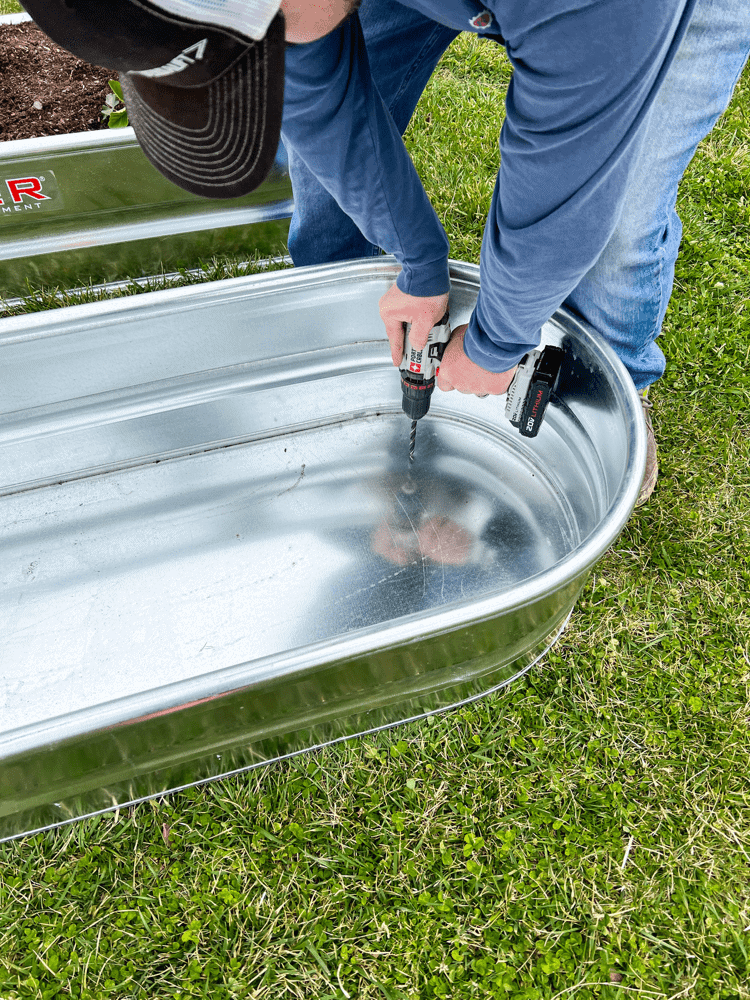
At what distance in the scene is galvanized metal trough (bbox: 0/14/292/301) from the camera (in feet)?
5.43

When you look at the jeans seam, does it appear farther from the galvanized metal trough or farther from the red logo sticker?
the red logo sticker

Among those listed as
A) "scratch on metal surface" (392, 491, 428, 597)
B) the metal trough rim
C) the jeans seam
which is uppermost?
the jeans seam

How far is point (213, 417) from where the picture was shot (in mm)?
1672

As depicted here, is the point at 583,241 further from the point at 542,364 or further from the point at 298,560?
the point at 298,560

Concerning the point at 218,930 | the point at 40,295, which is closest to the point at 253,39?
the point at 218,930

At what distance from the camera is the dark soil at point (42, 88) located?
207 cm

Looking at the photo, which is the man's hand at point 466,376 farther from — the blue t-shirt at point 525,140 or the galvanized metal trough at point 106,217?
the galvanized metal trough at point 106,217

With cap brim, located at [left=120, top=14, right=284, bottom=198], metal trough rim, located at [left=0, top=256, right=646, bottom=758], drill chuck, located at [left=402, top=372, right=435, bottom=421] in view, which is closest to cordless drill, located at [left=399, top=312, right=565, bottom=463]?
drill chuck, located at [left=402, top=372, right=435, bottom=421]

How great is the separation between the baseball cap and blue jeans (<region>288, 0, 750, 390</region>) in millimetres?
318

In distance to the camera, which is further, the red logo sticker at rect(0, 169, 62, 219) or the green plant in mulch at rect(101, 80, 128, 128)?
the green plant in mulch at rect(101, 80, 128, 128)

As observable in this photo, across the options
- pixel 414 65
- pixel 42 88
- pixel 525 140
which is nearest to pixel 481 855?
pixel 525 140

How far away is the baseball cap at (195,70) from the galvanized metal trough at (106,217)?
0.90 meters

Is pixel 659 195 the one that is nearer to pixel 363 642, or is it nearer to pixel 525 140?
pixel 525 140

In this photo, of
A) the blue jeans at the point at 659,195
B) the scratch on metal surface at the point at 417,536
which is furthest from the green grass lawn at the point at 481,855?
the blue jeans at the point at 659,195
